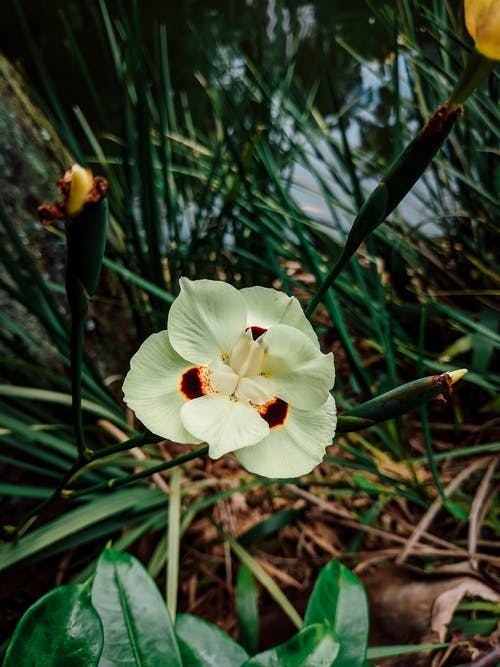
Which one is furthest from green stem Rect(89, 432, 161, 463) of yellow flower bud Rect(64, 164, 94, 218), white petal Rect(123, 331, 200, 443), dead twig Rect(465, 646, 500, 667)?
dead twig Rect(465, 646, 500, 667)

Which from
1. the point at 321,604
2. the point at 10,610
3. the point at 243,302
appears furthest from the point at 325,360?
the point at 10,610

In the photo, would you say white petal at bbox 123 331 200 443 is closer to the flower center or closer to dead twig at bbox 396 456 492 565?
the flower center

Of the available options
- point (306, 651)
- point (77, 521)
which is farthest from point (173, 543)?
point (306, 651)

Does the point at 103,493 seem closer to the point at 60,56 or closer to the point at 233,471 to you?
the point at 233,471

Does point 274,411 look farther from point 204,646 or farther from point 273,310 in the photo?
point 204,646

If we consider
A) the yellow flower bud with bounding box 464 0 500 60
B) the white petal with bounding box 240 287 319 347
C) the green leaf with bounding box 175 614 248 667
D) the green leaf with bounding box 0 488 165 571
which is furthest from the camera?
the green leaf with bounding box 0 488 165 571

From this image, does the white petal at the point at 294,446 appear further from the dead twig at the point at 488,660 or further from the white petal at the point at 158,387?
the dead twig at the point at 488,660
